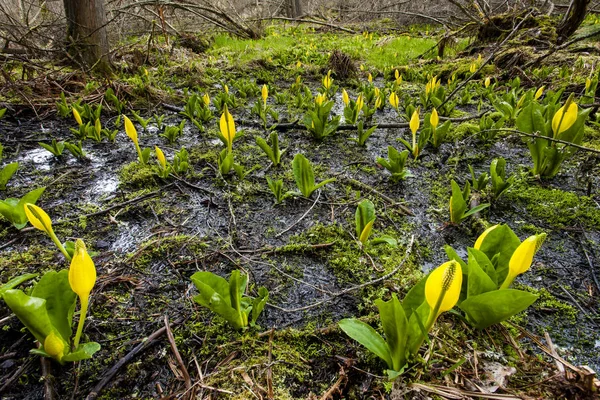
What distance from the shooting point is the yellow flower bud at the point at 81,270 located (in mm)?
1053

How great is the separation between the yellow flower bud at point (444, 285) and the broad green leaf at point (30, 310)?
1161 mm

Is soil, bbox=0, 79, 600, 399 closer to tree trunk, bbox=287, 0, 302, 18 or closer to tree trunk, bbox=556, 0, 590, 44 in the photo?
tree trunk, bbox=556, 0, 590, 44

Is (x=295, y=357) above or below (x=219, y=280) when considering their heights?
below

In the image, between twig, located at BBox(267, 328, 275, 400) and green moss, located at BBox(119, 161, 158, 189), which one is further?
green moss, located at BBox(119, 161, 158, 189)

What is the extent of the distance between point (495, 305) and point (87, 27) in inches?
231

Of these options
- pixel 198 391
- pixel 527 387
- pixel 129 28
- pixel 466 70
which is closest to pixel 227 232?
pixel 198 391

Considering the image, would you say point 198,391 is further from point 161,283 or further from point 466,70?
point 466,70

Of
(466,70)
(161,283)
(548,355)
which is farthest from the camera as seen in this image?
(466,70)

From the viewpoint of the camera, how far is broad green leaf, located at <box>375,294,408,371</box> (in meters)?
1.03

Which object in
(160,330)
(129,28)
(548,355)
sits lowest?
(548,355)

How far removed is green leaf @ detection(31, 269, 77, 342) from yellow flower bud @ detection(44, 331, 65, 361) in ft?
0.16

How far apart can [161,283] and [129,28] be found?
12768 millimetres

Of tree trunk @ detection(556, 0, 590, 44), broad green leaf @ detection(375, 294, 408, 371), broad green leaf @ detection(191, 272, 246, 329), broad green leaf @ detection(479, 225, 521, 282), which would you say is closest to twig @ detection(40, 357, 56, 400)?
broad green leaf @ detection(191, 272, 246, 329)

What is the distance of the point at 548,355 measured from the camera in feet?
4.04
